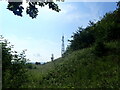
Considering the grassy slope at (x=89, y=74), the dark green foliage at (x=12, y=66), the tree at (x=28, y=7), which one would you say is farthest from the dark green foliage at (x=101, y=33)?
the tree at (x=28, y=7)

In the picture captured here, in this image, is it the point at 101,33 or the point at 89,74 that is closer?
the point at 89,74

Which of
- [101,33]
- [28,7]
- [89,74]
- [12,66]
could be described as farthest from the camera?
[101,33]

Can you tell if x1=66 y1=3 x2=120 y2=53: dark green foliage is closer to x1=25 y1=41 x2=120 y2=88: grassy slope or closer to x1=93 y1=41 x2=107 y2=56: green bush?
x1=93 y1=41 x2=107 y2=56: green bush

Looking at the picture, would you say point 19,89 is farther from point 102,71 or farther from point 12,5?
point 12,5

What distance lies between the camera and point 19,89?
1900 cm

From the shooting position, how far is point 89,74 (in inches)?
1002

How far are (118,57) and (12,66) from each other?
12.4 metres

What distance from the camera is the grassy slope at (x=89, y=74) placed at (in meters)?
22.2

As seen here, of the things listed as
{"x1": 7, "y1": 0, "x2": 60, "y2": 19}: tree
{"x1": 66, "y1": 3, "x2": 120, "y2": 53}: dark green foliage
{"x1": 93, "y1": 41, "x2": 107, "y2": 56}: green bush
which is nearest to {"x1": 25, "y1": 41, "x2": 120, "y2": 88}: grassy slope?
{"x1": 93, "y1": 41, "x2": 107, "y2": 56}: green bush

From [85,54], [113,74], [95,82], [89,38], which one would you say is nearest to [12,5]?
[95,82]

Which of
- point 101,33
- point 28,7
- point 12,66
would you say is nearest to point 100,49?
point 101,33

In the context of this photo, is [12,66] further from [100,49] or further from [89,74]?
[100,49]

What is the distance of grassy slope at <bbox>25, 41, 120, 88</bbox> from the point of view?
22.2m

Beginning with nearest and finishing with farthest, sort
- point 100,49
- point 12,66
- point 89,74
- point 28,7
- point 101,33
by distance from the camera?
point 28,7 < point 12,66 < point 89,74 < point 100,49 < point 101,33
